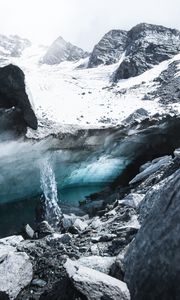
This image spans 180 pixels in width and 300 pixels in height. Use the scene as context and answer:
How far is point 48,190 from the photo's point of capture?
17344mm

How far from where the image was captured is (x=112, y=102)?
22984 millimetres

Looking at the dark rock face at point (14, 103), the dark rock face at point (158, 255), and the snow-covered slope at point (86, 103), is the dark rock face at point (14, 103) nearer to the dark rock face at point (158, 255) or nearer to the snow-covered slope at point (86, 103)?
the snow-covered slope at point (86, 103)

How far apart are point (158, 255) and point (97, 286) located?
0.80m

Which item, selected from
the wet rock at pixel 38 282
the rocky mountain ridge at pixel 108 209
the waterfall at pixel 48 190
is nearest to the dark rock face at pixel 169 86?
the rocky mountain ridge at pixel 108 209

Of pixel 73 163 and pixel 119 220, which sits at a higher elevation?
pixel 119 220

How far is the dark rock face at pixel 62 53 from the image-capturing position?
7431 cm

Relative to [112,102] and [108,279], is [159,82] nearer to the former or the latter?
[112,102]

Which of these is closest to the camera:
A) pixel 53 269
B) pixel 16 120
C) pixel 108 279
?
pixel 108 279

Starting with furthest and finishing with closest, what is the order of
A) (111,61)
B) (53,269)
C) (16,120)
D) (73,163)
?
(111,61)
(73,163)
(16,120)
(53,269)

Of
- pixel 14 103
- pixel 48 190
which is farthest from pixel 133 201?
pixel 48 190

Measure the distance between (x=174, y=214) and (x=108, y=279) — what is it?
3.59 feet

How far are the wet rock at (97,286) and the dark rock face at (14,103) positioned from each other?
8465 mm

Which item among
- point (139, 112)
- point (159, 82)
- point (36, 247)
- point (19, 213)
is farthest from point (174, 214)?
point (159, 82)

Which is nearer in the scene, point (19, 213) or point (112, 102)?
point (19, 213)
